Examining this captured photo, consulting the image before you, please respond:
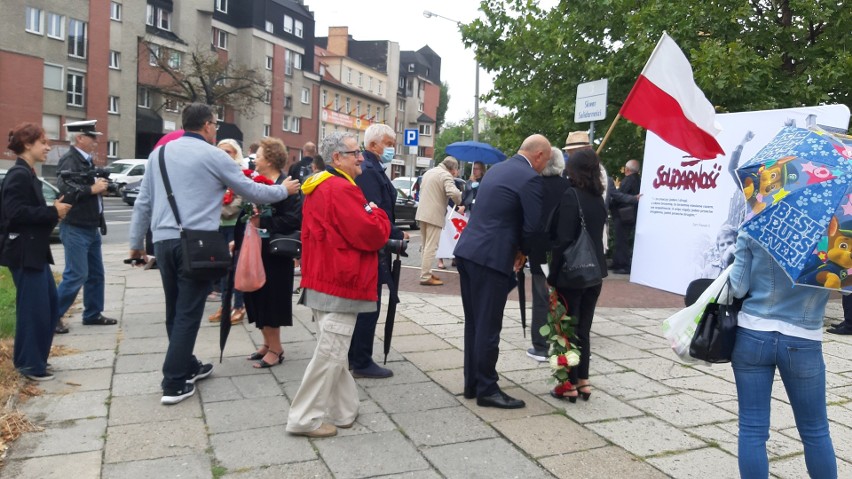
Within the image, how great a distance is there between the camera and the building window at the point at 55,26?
3791 cm

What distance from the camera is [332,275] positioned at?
167 inches

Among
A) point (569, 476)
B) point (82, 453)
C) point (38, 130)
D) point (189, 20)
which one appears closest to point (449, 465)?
point (569, 476)

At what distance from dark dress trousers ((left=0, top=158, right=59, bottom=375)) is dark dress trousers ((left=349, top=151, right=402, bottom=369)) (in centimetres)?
225

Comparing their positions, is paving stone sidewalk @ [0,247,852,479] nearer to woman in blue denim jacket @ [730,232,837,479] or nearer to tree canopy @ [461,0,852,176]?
woman in blue denim jacket @ [730,232,837,479]

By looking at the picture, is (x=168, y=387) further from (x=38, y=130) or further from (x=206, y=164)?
(x=38, y=130)

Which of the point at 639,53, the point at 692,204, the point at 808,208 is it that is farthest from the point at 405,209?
the point at 808,208

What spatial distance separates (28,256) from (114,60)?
4126cm

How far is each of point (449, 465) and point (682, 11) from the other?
34.4 feet

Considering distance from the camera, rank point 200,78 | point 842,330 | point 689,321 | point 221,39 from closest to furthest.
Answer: point 689,321 < point 842,330 < point 200,78 < point 221,39

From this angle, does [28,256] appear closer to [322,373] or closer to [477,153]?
[322,373]

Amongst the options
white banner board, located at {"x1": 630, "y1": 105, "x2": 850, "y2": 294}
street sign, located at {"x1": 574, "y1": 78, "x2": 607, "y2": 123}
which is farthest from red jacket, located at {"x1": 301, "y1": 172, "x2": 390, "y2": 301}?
white banner board, located at {"x1": 630, "y1": 105, "x2": 850, "y2": 294}

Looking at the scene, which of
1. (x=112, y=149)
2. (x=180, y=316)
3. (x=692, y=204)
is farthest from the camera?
(x=112, y=149)

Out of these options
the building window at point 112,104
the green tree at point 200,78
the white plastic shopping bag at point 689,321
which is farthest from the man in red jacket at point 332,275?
the building window at point 112,104

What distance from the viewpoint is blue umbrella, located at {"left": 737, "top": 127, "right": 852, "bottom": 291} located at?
8.77 feet
